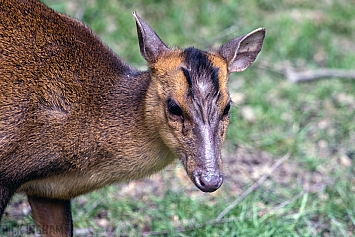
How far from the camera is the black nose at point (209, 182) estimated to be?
446 cm

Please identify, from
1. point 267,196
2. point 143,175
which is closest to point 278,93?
point 267,196

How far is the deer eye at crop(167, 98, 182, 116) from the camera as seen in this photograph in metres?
4.75

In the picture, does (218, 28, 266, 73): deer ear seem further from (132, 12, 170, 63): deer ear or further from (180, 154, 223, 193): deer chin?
(180, 154, 223, 193): deer chin

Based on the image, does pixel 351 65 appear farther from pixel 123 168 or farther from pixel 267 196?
pixel 123 168

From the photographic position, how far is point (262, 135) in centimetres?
775

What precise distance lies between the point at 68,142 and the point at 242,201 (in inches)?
82.4

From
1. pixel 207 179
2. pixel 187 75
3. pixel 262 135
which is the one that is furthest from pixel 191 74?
pixel 262 135

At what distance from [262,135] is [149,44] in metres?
2.96

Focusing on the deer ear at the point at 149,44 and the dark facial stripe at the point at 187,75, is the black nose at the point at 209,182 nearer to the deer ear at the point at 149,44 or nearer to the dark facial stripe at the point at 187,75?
the dark facial stripe at the point at 187,75

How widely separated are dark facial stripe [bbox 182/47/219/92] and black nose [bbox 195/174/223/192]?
1.98ft

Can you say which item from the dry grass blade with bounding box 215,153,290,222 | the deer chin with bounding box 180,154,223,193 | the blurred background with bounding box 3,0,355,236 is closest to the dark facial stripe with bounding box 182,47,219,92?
the deer chin with bounding box 180,154,223,193

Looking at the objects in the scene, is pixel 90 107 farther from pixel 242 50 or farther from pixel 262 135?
pixel 262 135

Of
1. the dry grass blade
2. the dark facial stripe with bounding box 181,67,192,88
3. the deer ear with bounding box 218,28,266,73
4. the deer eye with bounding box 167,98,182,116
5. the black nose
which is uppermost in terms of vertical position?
the deer ear with bounding box 218,28,266,73

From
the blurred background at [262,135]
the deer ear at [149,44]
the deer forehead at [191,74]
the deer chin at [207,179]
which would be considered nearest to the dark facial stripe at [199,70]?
the deer forehead at [191,74]
